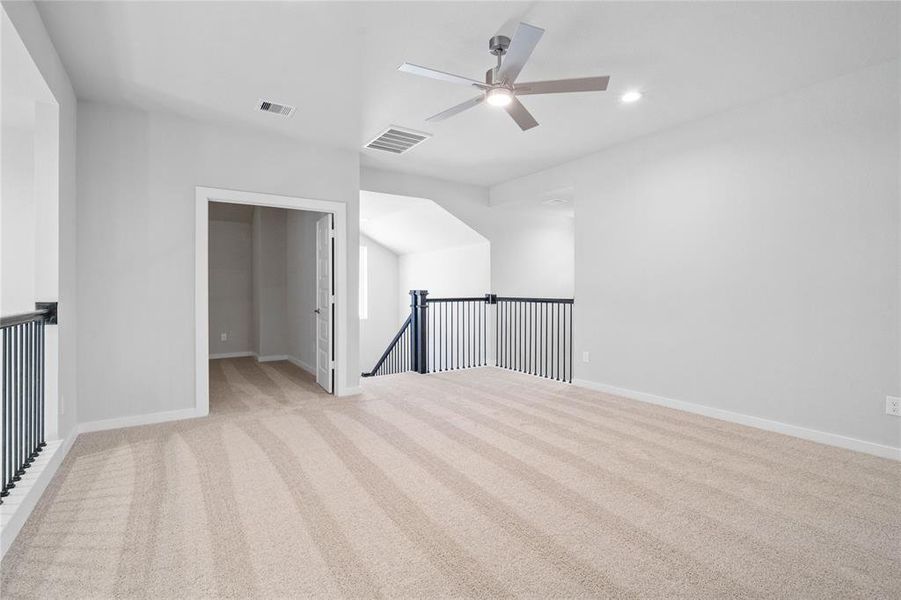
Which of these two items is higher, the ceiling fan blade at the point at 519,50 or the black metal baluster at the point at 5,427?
the ceiling fan blade at the point at 519,50

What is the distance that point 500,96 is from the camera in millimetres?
2848

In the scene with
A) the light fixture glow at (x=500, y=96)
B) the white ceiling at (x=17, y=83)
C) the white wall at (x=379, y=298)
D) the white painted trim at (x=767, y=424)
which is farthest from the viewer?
the white wall at (x=379, y=298)

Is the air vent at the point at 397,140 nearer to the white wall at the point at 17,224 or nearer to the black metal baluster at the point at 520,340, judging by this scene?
the white wall at the point at 17,224

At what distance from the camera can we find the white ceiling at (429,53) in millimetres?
2554

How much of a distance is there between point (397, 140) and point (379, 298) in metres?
5.08

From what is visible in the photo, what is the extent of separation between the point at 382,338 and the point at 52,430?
6572 millimetres

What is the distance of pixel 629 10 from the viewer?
2521 millimetres

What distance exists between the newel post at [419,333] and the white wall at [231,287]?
10.4ft

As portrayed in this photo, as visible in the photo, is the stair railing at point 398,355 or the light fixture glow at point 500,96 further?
the stair railing at point 398,355

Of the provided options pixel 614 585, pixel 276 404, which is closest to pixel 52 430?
pixel 276 404

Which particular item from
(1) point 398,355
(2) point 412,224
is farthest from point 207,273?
(1) point 398,355

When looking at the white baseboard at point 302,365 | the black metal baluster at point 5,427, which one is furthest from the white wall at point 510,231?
the black metal baluster at point 5,427

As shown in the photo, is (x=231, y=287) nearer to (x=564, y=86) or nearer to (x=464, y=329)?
(x=464, y=329)

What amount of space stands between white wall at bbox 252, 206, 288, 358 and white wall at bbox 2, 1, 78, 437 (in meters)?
3.91
